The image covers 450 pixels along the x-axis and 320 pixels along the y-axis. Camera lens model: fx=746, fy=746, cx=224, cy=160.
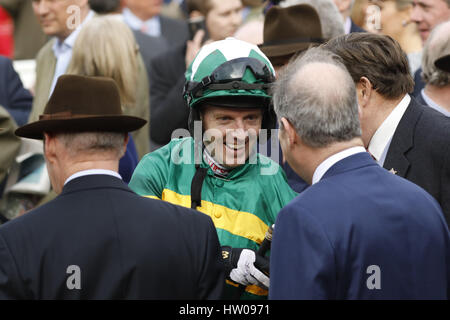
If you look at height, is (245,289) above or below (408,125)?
below

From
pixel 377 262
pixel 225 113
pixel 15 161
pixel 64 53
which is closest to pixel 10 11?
pixel 64 53

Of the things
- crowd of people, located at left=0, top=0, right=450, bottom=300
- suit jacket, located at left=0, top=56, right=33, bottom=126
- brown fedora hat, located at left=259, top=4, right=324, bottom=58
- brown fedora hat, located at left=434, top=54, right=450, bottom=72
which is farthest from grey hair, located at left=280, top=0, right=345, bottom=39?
suit jacket, located at left=0, top=56, right=33, bottom=126

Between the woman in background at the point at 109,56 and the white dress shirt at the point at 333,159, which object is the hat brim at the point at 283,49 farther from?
the white dress shirt at the point at 333,159

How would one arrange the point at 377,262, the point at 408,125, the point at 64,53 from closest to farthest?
the point at 377,262
the point at 408,125
the point at 64,53

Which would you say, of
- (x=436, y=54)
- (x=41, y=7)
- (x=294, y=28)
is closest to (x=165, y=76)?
(x=41, y=7)

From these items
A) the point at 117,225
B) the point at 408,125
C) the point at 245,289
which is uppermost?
the point at 408,125

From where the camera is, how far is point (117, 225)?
2.91m

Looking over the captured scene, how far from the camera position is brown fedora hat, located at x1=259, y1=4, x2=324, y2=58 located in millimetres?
5141

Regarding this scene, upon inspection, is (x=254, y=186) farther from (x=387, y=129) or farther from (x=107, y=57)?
(x=107, y=57)

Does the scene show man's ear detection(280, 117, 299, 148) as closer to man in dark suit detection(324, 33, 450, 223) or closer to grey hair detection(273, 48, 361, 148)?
grey hair detection(273, 48, 361, 148)

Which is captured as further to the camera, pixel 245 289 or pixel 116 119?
pixel 245 289

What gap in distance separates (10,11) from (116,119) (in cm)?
595

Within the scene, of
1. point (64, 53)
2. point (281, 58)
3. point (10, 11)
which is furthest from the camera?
point (10, 11)
